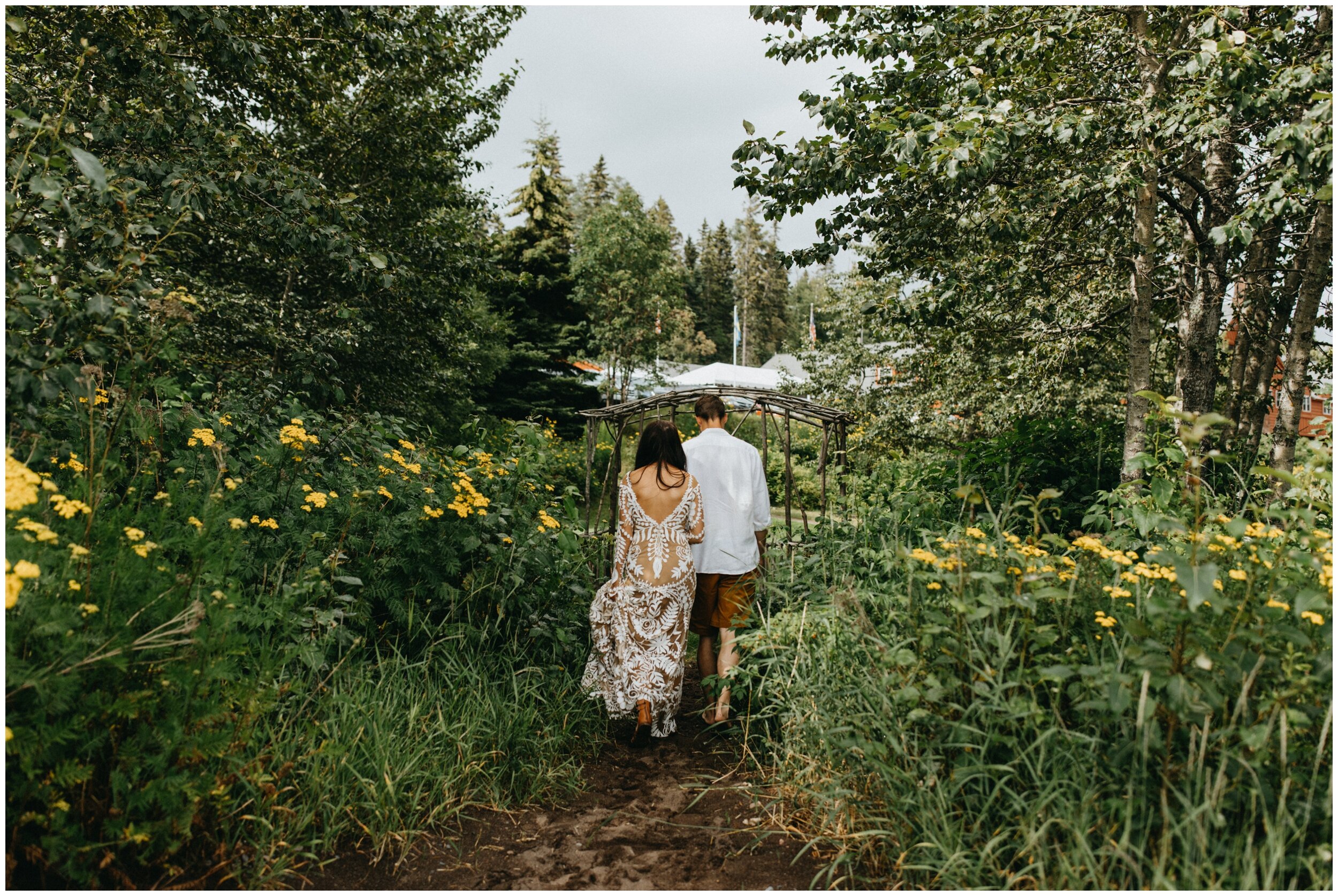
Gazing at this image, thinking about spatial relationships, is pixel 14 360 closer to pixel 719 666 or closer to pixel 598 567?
pixel 719 666

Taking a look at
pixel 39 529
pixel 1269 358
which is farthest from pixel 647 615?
pixel 1269 358

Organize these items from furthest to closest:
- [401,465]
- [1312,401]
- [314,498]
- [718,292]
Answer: [718,292] < [1312,401] < [401,465] < [314,498]

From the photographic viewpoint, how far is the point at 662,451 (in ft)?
13.5

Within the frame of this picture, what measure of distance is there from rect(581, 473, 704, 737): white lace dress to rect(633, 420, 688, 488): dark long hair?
0.38ft

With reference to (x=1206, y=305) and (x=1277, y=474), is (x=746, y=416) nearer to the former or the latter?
(x=1277, y=474)

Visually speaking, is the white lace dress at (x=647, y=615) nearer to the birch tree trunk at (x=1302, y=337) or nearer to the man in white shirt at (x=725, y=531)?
the man in white shirt at (x=725, y=531)

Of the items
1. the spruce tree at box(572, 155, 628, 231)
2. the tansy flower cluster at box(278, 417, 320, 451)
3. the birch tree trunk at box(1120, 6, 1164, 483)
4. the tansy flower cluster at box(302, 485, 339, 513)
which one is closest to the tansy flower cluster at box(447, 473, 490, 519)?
the tansy flower cluster at box(302, 485, 339, 513)

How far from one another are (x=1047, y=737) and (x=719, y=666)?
87.8 inches

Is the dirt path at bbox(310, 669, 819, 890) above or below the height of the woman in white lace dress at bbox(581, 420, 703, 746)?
below

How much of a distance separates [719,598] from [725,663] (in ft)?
1.28

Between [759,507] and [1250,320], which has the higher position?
[1250,320]

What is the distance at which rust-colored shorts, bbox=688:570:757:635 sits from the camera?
14.3 feet

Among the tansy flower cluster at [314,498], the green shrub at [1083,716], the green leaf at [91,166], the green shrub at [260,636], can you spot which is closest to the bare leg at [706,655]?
the green shrub at [260,636]

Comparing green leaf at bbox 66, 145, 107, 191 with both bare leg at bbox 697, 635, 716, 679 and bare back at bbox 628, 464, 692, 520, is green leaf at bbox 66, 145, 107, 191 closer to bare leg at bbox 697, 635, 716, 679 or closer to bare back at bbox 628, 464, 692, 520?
bare back at bbox 628, 464, 692, 520
